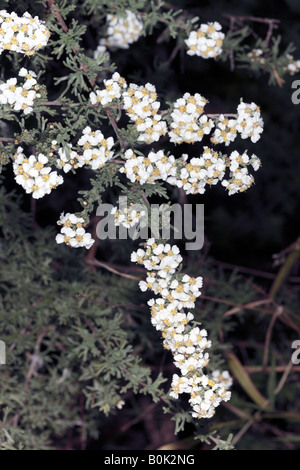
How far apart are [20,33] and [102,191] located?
1.82 ft

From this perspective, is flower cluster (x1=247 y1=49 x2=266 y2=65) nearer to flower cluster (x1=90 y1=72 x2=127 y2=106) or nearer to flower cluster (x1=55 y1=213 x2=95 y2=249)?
flower cluster (x1=90 y1=72 x2=127 y2=106)

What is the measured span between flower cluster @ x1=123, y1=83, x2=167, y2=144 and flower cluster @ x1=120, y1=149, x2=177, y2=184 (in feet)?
0.22

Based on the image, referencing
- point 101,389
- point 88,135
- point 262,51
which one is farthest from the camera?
point 262,51

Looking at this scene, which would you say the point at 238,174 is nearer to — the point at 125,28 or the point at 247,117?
the point at 247,117

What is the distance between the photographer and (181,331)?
5.90ft

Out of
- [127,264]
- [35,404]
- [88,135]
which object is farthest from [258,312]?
[88,135]

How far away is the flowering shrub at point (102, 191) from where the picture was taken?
5.92 ft

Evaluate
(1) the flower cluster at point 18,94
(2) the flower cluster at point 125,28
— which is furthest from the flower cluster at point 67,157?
(2) the flower cluster at point 125,28

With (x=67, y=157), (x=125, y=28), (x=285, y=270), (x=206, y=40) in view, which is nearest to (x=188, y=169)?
(x=67, y=157)

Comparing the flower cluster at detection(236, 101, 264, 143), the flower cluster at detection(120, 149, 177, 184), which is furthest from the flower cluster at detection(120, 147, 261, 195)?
the flower cluster at detection(236, 101, 264, 143)

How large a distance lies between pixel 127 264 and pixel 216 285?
1.62 ft

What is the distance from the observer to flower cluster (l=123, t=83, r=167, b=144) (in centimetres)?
180
